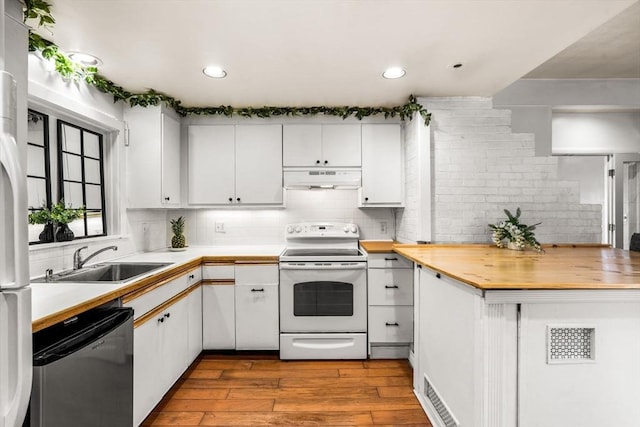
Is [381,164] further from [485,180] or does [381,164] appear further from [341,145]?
[485,180]

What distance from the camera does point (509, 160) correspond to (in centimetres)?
293

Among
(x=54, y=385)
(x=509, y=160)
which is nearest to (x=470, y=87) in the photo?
(x=509, y=160)

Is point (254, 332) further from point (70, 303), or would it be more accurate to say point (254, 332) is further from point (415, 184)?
point (415, 184)

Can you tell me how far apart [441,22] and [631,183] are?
324cm

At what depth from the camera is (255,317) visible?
9.32 feet

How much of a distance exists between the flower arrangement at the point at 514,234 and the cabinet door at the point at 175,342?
Answer: 2650 millimetres

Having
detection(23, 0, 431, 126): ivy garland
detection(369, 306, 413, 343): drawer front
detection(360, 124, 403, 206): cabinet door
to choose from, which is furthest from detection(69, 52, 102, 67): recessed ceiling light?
detection(369, 306, 413, 343): drawer front

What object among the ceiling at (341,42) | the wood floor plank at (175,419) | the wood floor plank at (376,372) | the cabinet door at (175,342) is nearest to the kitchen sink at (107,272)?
the cabinet door at (175,342)

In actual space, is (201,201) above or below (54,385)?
above

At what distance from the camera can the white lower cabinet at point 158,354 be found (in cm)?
183

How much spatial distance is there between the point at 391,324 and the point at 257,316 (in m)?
1.19

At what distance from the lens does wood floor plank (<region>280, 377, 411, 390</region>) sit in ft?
7.85

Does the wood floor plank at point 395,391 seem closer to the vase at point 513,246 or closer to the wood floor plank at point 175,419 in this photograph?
the wood floor plank at point 175,419

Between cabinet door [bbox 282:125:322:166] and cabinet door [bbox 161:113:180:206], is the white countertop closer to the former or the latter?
cabinet door [bbox 161:113:180:206]
